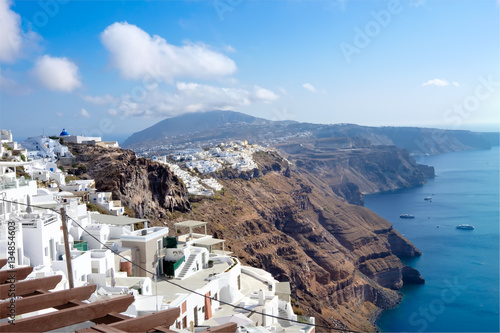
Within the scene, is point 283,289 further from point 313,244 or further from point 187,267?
point 313,244

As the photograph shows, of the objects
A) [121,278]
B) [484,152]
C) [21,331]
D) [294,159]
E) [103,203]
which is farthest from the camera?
[484,152]

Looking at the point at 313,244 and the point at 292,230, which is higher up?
the point at 292,230

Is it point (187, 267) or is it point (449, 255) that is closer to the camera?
point (187, 267)

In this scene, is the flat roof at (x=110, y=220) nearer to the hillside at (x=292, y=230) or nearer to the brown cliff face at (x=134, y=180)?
the brown cliff face at (x=134, y=180)

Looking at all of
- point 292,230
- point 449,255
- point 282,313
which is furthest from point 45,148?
point 449,255

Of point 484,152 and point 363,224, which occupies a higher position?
point 484,152

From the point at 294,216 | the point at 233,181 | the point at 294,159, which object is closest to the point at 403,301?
the point at 294,216

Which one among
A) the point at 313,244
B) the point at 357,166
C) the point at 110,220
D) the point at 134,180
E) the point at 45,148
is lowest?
the point at 313,244

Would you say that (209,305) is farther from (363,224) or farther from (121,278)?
(363,224)
